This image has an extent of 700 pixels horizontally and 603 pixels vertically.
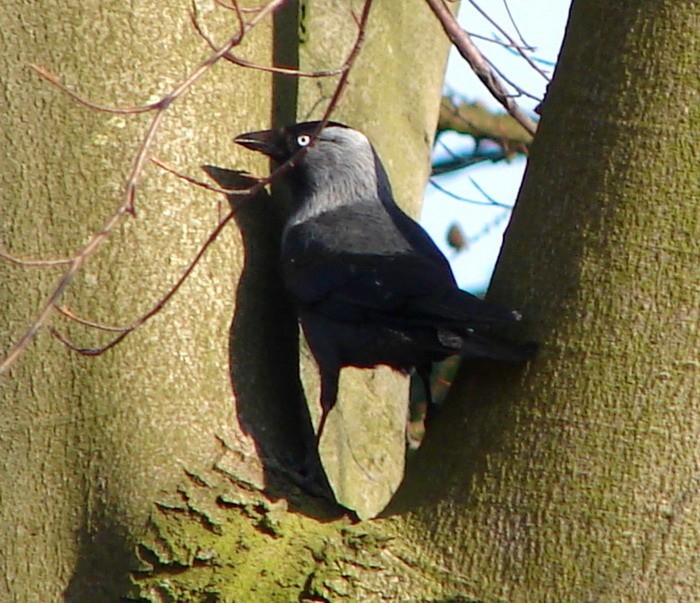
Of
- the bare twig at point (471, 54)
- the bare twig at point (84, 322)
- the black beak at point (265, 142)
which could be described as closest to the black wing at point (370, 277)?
the black beak at point (265, 142)

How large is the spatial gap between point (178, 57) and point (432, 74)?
1.41m

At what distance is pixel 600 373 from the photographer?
2.45 metres

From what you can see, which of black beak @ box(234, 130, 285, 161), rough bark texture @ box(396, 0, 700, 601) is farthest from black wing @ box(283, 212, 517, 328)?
rough bark texture @ box(396, 0, 700, 601)

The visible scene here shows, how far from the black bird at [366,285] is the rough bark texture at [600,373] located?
215 millimetres

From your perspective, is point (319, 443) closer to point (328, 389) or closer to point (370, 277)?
point (328, 389)

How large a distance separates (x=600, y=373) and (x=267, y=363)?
37.8 inches

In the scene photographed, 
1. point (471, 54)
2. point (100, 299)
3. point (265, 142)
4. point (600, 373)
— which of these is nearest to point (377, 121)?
point (471, 54)

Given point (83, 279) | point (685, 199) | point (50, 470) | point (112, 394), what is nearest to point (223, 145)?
point (83, 279)

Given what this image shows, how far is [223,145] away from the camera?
301 cm

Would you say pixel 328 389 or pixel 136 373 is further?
pixel 328 389

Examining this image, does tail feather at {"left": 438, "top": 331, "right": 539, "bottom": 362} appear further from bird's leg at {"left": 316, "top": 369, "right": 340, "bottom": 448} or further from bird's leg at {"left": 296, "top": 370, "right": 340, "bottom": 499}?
bird's leg at {"left": 316, "top": 369, "right": 340, "bottom": 448}

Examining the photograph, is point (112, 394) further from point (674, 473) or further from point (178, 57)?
point (674, 473)

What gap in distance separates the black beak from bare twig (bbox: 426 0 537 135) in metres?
0.65

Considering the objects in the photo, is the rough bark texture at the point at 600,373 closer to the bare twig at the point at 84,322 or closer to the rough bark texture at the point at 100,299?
the rough bark texture at the point at 100,299
